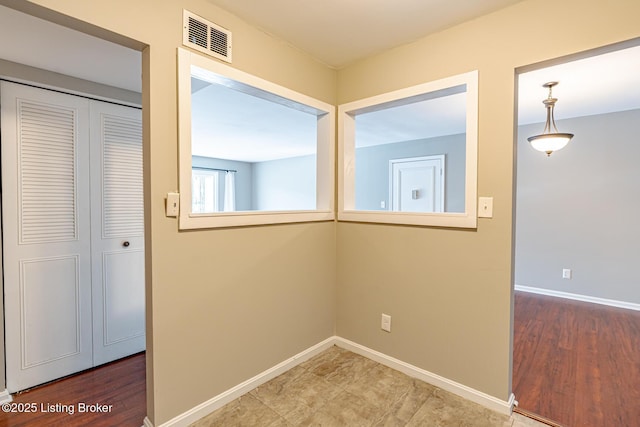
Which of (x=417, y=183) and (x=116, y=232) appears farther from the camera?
(x=417, y=183)

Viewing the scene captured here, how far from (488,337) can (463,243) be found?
0.59m

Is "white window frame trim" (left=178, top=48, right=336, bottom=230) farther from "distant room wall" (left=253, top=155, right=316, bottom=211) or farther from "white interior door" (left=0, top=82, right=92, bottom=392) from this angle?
Result: "distant room wall" (left=253, top=155, right=316, bottom=211)

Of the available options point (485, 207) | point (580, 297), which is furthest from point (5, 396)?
point (580, 297)

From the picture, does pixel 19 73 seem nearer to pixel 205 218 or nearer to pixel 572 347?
pixel 205 218

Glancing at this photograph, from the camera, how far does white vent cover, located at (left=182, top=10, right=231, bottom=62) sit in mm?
1623

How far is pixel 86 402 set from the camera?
6.34 ft

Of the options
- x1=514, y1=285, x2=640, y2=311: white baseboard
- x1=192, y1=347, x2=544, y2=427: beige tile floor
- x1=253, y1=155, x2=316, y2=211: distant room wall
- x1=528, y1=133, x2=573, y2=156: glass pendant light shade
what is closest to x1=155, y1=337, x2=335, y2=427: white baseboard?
x1=192, y1=347, x2=544, y2=427: beige tile floor

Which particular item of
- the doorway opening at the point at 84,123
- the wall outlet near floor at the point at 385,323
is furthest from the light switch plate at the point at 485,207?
the doorway opening at the point at 84,123

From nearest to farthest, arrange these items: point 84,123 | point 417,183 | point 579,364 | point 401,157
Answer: point 84,123
point 579,364
point 417,183
point 401,157

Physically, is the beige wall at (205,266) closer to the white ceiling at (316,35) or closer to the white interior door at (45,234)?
the white ceiling at (316,35)

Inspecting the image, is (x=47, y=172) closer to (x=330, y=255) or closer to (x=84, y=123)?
(x=84, y=123)

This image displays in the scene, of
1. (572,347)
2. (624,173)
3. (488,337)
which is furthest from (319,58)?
(624,173)

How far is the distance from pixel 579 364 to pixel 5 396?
4.11 m

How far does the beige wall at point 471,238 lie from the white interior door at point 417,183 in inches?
131
